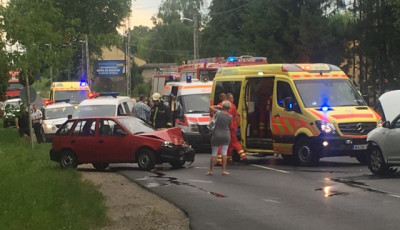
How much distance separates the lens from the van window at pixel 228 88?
65.4 feet

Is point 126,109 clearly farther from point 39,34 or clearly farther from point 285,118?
point 285,118

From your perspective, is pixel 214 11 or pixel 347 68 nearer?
pixel 347 68

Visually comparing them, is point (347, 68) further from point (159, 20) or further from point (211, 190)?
point (159, 20)

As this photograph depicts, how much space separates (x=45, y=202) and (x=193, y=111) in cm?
1434

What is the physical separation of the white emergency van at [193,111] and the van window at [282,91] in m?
5.22

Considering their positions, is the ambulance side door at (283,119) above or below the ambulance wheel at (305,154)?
above

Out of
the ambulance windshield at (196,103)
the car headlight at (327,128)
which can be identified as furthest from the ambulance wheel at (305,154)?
the ambulance windshield at (196,103)

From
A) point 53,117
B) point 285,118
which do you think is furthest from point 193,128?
point 53,117

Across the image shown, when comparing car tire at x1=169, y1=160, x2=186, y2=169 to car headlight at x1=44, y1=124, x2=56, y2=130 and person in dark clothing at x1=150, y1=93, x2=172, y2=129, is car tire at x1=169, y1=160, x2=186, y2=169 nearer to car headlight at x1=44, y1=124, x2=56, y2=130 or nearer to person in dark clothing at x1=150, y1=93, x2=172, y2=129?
person in dark clothing at x1=150, y1=93, x2=172, y2=129

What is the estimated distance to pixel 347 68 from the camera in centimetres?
4100

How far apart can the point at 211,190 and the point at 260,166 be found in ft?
16.4

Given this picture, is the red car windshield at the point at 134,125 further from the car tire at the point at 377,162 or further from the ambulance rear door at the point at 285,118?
the car tire at the point at 377,162

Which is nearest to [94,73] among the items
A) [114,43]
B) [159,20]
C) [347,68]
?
[159,20]

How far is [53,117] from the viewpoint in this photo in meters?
33.1
